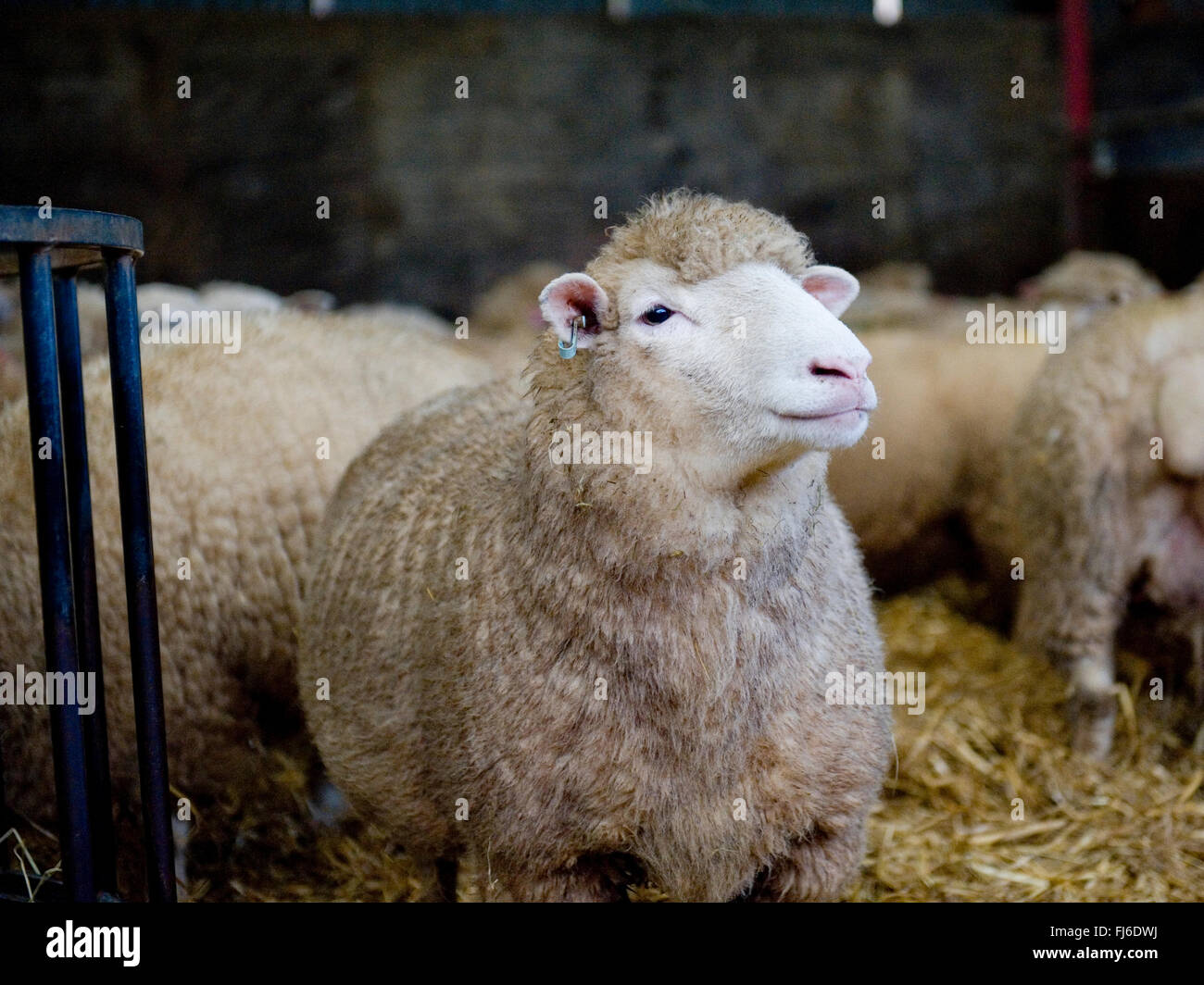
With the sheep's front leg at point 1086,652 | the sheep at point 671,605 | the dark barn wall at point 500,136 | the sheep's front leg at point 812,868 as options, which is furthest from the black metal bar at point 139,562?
the dark barn wall at point 500,136

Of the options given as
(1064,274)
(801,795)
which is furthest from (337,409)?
(1064,274)

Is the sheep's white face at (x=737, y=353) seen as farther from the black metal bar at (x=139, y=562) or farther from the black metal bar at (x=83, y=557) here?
the black metal bar at (x=83, y=557)

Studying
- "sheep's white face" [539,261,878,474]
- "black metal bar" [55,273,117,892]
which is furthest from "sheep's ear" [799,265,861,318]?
"black metal bar" [55,273,117,892]

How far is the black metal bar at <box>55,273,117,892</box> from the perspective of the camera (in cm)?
244

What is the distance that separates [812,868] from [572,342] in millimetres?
1127

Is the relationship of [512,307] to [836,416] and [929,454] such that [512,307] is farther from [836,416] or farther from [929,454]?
[836,416]

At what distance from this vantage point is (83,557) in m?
2.48

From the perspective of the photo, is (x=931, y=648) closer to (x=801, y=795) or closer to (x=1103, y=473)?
(x=1103, y=473)

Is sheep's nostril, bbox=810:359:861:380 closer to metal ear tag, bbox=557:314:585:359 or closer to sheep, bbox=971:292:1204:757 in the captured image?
metal ear tag, bbox=557:314:585:359

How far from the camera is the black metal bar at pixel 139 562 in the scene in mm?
2455

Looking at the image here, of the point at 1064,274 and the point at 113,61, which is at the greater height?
the point at 113,61

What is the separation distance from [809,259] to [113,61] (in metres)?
6.90

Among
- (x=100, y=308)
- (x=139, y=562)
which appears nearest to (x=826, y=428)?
(x=139, y=562)

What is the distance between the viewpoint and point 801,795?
7.54ft
